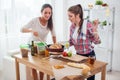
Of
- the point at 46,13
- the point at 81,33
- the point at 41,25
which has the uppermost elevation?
the point at 46,13

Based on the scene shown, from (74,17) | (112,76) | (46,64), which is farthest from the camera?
(112,76)

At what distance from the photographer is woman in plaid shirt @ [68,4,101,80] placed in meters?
2.21

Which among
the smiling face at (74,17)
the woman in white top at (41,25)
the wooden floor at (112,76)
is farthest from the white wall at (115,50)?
the smiling face at (74,17)

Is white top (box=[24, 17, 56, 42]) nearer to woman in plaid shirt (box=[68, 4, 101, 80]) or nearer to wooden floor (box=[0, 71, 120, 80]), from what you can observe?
woman in plaid shirt (box=[68, 4, 101, 80])

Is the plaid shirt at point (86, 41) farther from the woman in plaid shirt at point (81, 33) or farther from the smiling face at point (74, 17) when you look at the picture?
the smiling face at point (74, 17)

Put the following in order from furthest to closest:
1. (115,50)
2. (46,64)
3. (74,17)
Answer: (115,50), (74,17), (46,64)

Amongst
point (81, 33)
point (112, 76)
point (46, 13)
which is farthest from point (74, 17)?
point (112, 76)

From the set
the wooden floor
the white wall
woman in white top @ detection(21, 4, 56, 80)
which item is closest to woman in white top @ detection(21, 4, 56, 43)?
woman in white top @ detection(21, 4, 56, 80)

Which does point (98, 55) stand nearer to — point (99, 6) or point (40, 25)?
point (99, 6)

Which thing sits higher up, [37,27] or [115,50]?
[37,27]

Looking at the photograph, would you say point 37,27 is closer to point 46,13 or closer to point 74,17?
point 46,13

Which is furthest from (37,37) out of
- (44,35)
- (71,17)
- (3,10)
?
(3,10)

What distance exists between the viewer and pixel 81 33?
222cm

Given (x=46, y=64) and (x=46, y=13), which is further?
(x=46, y=13)
